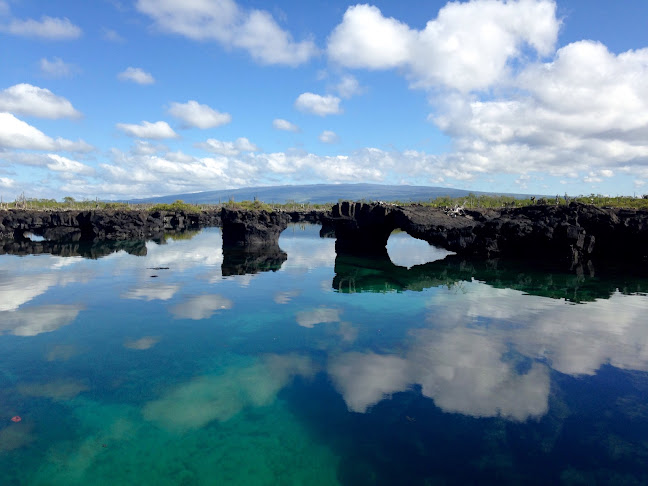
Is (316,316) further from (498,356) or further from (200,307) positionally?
(498,356)

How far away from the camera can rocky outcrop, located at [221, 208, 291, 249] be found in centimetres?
4544

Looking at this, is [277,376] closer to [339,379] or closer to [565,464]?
[339,379]

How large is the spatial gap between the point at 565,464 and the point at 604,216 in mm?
32820

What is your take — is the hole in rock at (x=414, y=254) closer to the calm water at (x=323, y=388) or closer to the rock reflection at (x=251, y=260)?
the rock reflection at (x=251, y=260)

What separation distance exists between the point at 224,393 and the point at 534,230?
32155 millimetres

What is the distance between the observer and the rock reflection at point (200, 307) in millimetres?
18062

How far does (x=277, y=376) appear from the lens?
1181 cm

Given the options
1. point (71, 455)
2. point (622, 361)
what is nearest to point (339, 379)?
point (71, 455)

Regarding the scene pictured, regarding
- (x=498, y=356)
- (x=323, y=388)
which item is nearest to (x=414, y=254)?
(x=498, y=356)

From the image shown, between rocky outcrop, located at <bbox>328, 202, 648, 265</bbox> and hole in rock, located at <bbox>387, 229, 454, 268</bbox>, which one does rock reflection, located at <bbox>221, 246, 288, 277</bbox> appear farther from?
hole in rock, located at <bbox>387, 229, 454, 268</bbox>

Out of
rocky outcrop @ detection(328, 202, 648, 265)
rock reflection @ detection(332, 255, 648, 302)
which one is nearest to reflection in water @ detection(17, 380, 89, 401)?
rock reflection @ detection(332, 255, 648, 302)

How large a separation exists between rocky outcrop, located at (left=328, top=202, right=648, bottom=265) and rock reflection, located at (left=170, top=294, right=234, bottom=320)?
20.7 meters

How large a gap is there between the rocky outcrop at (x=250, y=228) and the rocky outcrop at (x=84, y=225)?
18.1m

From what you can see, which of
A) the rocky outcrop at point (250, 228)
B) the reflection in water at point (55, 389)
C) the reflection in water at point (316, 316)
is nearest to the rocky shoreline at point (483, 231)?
the rocky outcrop at point (250, 228)
